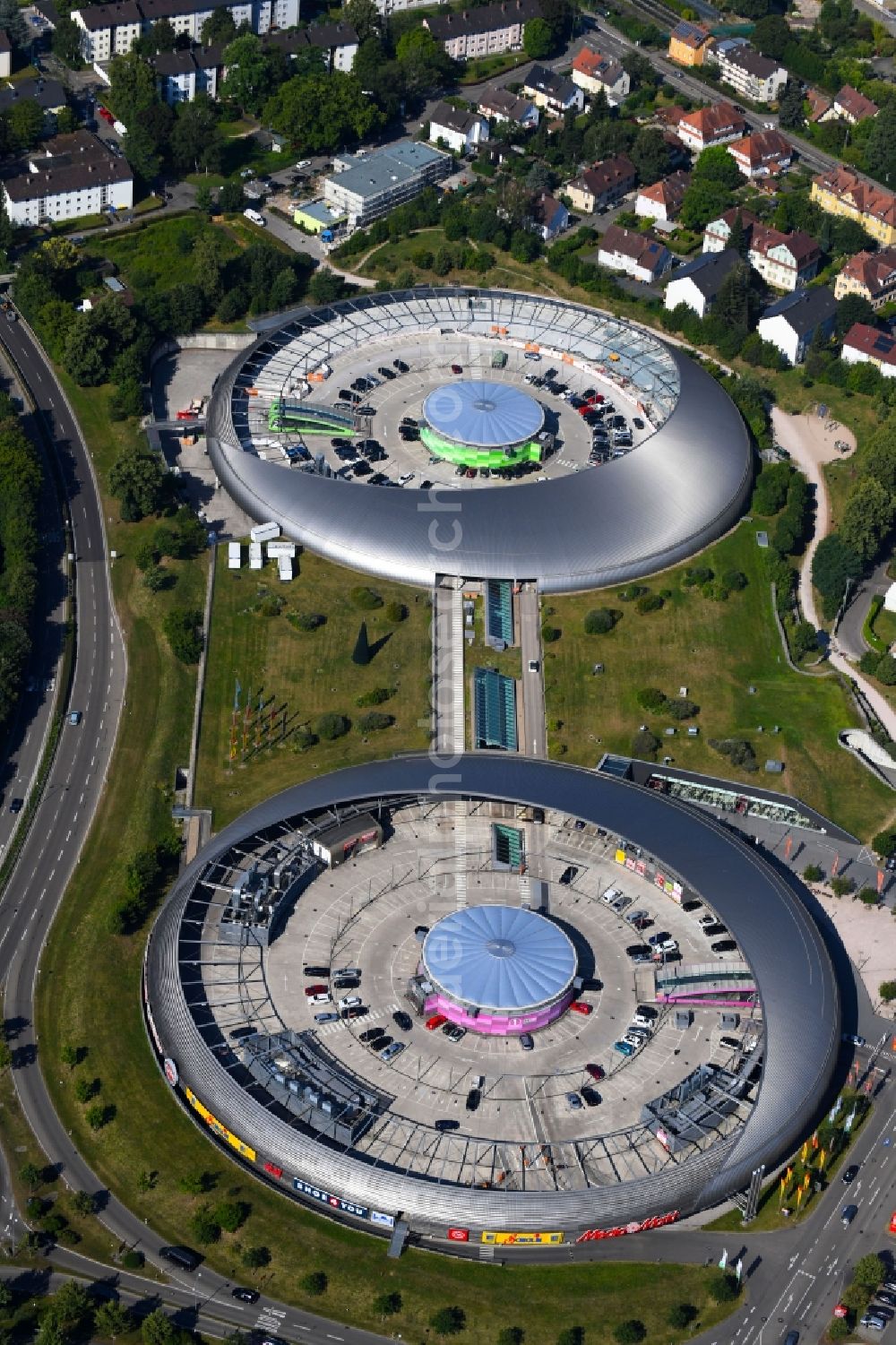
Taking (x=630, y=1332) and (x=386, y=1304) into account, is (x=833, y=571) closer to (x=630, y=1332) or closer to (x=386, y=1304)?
(x=630, y=1332)

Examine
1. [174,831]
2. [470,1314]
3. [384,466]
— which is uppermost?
[384,466]

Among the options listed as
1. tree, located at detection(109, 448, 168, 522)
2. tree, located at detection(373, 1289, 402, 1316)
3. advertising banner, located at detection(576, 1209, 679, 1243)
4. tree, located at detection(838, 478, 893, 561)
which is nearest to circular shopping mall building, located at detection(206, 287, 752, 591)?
tree, located at detection(109, 448, 168, 522)

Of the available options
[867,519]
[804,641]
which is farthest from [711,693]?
[867,519]

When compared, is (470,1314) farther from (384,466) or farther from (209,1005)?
(384,466)

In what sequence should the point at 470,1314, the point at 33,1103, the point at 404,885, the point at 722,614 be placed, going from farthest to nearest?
the point at 722,614 → the point at 404,885 → the point at 33,1103 → the point at 470,1314

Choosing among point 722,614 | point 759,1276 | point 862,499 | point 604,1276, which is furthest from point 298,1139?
point 862,499

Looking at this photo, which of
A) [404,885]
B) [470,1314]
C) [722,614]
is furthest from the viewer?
[722,614]
